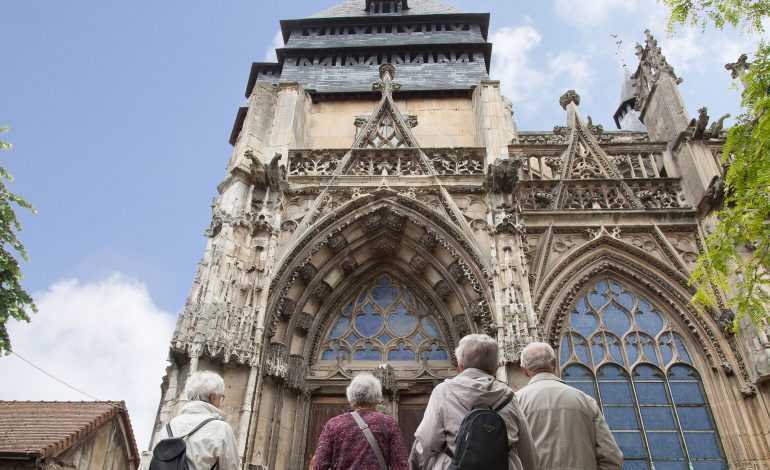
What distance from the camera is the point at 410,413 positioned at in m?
10.1

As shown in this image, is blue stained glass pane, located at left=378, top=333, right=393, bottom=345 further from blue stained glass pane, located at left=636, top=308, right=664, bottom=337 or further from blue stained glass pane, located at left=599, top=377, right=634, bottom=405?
blue stained glass pane, located at left=636, top=308, right=664, bottom=337

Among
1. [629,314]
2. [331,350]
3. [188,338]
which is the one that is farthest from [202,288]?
[629,314]

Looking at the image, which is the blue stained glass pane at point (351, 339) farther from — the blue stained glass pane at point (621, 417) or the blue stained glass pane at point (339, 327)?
the blue stained glass pane at point (621, 417)

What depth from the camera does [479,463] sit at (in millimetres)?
3014

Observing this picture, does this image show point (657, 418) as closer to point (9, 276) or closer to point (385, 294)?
point (385, 294)

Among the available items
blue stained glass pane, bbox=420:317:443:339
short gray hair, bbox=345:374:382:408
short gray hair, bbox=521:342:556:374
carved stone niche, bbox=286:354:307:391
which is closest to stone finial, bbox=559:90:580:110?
blue stained glass pane, bbox=420:317:443:339

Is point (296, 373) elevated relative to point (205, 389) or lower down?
elevated

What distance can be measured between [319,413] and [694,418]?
601 cm

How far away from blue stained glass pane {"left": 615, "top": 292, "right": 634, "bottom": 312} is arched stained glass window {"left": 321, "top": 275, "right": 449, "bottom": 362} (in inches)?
127

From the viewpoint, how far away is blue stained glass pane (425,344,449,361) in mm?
10703

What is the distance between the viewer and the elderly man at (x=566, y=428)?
3.73 metres

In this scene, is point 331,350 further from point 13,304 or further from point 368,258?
point 13,304

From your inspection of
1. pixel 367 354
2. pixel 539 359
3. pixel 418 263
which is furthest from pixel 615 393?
pixel 539 359

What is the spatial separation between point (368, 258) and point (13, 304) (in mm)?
6085
